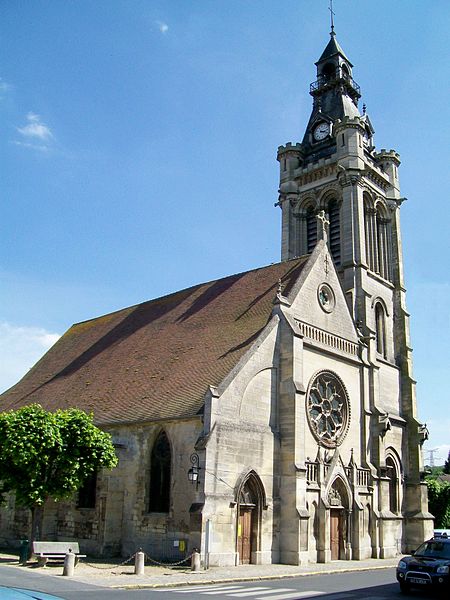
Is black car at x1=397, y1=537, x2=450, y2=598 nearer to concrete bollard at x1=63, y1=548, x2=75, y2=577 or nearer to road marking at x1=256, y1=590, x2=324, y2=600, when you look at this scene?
road marking at x1=256, y1=590, x2=324, y2=600

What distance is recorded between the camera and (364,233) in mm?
34531

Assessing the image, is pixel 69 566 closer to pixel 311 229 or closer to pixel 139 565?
pixel 139 565

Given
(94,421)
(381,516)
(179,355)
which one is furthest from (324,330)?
(94,421)

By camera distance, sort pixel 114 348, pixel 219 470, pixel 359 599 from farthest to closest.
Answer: pixel 114 348 → pixel 219 470 → pixel 359 599

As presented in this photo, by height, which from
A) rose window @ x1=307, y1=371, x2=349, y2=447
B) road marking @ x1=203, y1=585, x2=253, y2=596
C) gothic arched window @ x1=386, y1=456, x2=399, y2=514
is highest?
rose window @ x1=307, y1=371, x2=349, y2=447

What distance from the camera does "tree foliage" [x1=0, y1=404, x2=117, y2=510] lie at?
20.1m

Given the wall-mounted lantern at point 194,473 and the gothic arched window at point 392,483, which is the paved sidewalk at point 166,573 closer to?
the wall-mounted lantern at point 194,473

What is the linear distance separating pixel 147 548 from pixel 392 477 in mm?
13832

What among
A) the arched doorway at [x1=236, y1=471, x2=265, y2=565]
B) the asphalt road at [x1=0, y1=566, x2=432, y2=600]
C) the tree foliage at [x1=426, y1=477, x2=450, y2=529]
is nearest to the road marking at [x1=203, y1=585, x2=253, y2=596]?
the asphalt road at [x1=0, y1=566, x2=432, y2=600]

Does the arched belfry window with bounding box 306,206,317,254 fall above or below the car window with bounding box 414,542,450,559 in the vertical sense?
above

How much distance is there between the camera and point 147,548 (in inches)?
843

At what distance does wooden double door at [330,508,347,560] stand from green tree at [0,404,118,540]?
353 inches

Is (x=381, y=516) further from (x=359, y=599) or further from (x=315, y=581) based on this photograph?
(x=359, y=599)

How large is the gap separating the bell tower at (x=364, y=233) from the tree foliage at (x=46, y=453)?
12.7m
